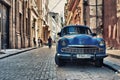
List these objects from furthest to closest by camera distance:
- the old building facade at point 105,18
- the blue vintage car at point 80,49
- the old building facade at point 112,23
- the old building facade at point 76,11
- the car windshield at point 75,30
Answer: the old building facade at point 76,11
the old building facade at point 105,18
the old building facade at point 112,23
the car windshield at point 75,30
the blue vintage car at point 80,49

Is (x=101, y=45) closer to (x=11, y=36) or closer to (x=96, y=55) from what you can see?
(x=96, y=55)

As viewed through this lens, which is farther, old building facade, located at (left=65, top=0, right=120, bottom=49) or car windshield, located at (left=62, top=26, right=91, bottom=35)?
old building facade, located at (left=65, top=0, right=120, bottom=49)

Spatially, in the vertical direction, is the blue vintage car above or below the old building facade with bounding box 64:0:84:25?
below

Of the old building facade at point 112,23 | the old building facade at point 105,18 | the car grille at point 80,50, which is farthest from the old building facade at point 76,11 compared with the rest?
the car grille at point 80,50

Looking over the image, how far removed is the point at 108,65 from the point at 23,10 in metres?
27.0

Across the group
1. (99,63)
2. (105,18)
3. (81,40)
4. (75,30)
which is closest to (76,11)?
(105,18)

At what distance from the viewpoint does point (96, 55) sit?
12000 mm

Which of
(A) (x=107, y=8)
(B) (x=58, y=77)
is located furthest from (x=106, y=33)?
(B) (x=58, y=77)

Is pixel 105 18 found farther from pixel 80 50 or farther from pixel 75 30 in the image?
pixel 80 50

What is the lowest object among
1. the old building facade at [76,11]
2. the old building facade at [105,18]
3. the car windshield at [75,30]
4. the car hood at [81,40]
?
the car hood at [81,40]

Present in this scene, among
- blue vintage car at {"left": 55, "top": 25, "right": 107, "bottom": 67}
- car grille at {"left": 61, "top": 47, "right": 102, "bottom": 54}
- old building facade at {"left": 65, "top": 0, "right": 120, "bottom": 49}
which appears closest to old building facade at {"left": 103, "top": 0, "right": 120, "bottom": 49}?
old building facade at {"left": 65, "top": 0, "right": 120, "bottom": 49}

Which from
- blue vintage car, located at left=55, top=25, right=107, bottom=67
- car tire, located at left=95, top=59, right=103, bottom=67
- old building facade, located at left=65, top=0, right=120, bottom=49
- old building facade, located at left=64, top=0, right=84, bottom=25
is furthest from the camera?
old building facade, located at left=64, top=0, right=84, bottom=25

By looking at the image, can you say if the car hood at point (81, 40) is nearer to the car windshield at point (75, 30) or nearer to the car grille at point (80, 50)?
the car grille at point (80, 50)

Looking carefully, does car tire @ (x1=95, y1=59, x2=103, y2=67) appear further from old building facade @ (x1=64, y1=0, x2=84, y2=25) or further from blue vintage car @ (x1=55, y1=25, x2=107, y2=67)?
old building facade @ (x1=64, y1=0, x2=84, y2=25)
